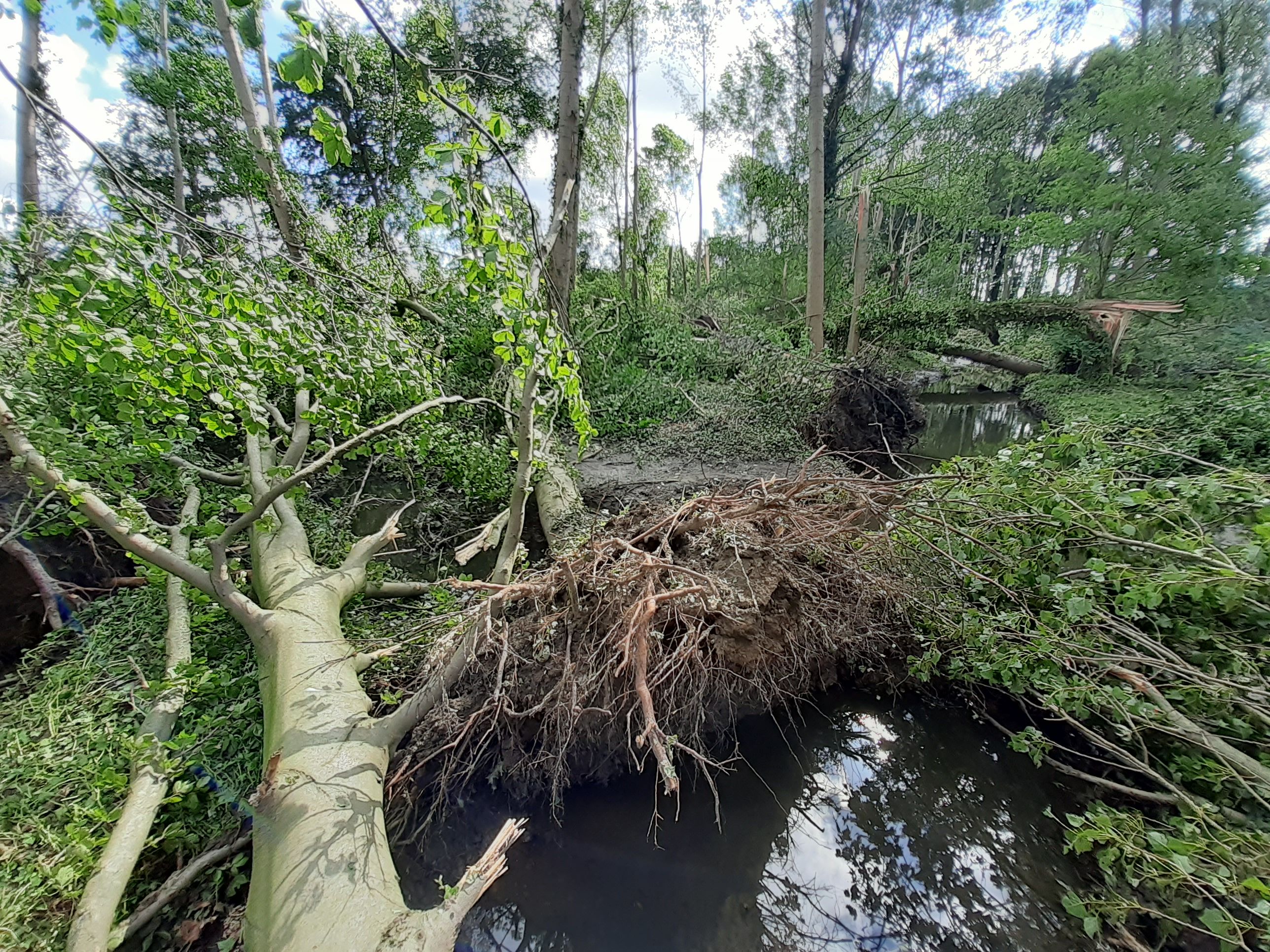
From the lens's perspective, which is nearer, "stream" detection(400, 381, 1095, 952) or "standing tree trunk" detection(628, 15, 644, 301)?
"stream" detection(400, 381, 1095, 952)

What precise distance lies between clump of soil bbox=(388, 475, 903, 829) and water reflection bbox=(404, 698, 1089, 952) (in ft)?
1.00

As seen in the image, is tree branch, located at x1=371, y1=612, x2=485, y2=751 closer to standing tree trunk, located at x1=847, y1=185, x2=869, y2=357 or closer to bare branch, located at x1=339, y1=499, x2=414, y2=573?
bare branch, located at x1=339, y1=499, x2=414, y2=573

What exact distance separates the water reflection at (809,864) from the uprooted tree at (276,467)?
0.86 meters

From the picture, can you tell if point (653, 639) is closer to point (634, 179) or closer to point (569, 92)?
point (569, 92)

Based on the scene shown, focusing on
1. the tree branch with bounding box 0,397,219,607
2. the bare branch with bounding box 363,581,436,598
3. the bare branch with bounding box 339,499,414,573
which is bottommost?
the bare branch with bounding box 363,581,436,598

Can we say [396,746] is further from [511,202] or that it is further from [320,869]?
[511,202]

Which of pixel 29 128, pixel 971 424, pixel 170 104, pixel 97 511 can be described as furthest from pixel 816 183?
pixel 170 104

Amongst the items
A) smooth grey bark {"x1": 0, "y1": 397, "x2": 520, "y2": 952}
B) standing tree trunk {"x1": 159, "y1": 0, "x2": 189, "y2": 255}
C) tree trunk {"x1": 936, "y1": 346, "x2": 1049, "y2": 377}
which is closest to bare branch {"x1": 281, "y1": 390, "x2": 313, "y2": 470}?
smooth grey bark {"x1": 0, "y1": 397, "x2": 520, "y2": 952}

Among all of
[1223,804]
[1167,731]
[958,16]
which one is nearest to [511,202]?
[1167,731]

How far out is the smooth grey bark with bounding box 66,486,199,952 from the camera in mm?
1815

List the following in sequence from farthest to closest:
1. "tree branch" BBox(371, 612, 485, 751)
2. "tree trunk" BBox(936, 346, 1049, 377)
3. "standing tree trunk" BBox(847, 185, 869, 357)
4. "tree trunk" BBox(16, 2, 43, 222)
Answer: "tree trunk" BBox(936, 346, 1049, 377)
"standing tree trunk" BBox(847, 185, 869, 357)
"tree trunk" BBox(16, 2, 43, 222)
"tree branch" BBox(371, 612, 485, 751)

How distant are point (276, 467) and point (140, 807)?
1.63 meters

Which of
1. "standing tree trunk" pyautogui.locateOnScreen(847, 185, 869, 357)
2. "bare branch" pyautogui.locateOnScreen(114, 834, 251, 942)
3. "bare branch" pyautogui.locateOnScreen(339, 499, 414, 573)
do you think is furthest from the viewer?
"standing tree trunk" pyautogui.locateOnScreen(847, 185, 869, 357)

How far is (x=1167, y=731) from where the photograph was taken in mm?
2277
